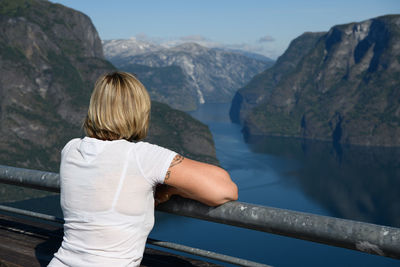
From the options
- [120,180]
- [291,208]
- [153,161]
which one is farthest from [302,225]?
[291,208]

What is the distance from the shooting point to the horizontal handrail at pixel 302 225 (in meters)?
3.30

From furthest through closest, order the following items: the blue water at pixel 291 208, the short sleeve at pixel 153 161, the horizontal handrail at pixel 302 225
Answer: the blue water at pixel 291 208
the short sleeve at pixel 153 161
the horizontal handrail at pixel 302 225

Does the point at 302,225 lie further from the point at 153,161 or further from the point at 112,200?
the point at 112,200

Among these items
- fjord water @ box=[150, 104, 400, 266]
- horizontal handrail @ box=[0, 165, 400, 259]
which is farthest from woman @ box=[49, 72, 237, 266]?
fjord water @ box=[150, 104, 400, 266]

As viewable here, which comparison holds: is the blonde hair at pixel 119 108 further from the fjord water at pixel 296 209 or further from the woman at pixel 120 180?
the fjord water at pixel 296 209

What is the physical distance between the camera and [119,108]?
3.90 metres

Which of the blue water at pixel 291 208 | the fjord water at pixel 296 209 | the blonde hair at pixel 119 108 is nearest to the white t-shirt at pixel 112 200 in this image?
the blonde hair at pixel 119 108

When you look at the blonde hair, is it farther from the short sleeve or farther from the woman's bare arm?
the woman's bare arm

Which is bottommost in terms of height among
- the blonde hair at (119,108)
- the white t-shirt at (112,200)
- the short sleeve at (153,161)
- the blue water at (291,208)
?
the blue water at (291,208)

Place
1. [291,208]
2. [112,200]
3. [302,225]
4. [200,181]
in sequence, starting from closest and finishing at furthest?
[302,225] < [200,181] < [112,200] < [291,208]

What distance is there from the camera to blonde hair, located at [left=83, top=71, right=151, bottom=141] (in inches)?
154

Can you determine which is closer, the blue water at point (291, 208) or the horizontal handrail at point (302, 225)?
the horizontal handrail at point (302, 225)

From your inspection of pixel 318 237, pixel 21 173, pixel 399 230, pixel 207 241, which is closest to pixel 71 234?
pixel 21 173

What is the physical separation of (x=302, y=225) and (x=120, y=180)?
1605 millimetres
